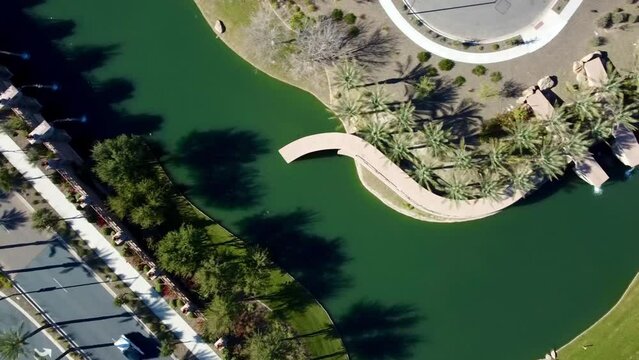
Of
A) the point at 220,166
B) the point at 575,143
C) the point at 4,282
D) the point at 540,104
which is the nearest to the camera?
the point at 575,143

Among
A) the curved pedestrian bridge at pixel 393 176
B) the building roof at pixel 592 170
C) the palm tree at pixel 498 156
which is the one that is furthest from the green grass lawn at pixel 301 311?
the building roof at pixel 592 170

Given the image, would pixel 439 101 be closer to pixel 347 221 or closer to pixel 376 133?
pixel 376 133

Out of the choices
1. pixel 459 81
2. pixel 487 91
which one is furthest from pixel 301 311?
pixel 487 91

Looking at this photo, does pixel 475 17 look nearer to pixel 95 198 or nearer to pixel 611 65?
pixel 611 65

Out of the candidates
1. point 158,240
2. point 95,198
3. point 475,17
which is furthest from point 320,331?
point 475,17

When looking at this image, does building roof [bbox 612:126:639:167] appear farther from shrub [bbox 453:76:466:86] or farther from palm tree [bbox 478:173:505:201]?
shrub [bbox 453:76:466:86]

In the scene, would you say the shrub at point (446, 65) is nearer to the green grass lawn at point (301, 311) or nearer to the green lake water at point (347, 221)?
the green lake water at point (347, 221)
